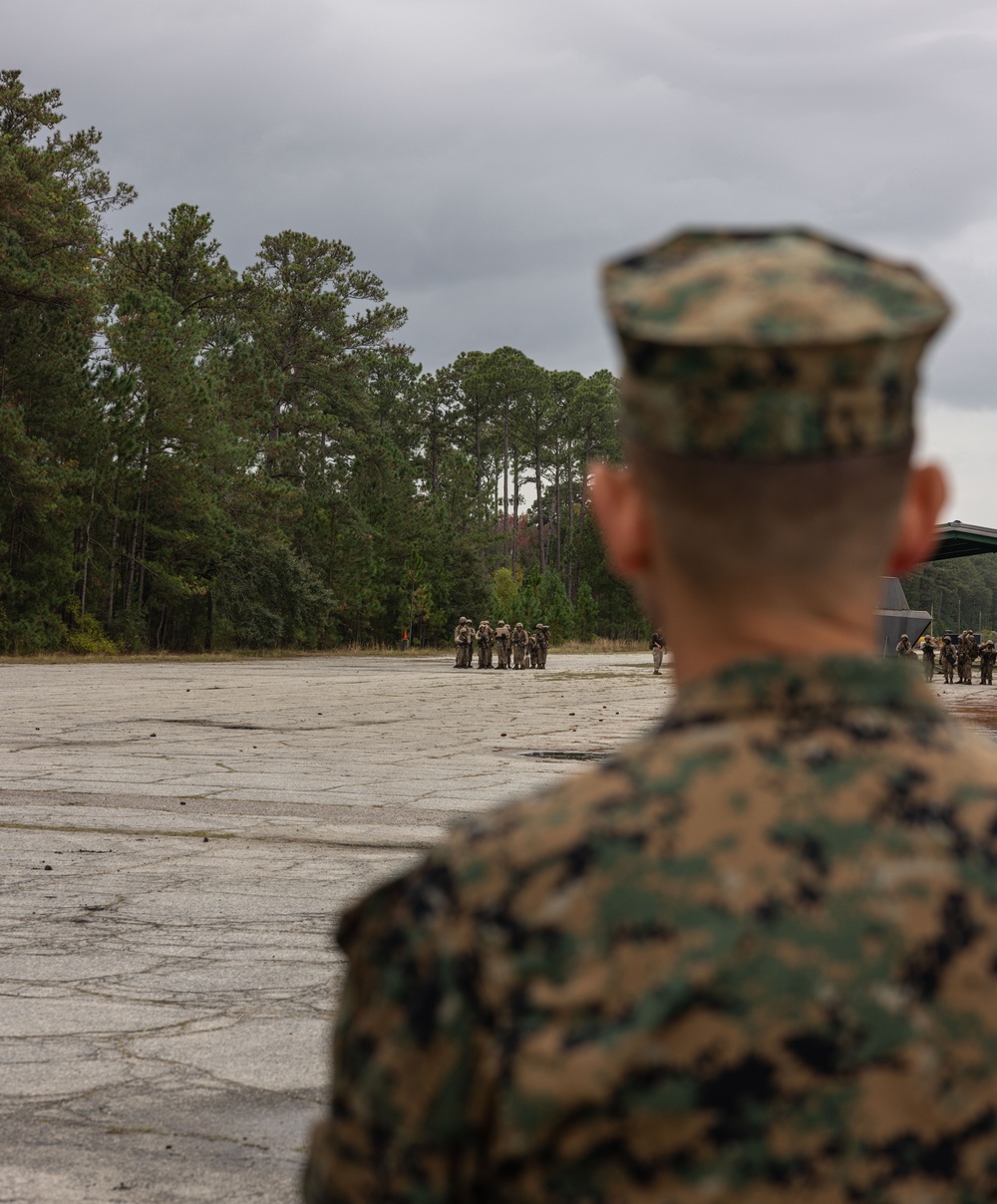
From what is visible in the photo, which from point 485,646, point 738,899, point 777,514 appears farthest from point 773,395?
point 485,646

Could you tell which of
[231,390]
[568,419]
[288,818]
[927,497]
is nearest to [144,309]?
[231,390]

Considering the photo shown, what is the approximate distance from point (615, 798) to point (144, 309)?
48.1m

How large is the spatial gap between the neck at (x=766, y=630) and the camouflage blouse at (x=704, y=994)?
0.07 metres

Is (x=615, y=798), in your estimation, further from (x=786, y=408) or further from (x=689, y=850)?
(x=786, y=408)

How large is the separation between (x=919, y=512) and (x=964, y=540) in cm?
3890

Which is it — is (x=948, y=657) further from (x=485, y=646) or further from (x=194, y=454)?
(x=194, y=454)

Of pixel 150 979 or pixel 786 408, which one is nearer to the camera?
pixel 786 408

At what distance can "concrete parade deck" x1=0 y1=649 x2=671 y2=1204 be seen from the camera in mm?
3758

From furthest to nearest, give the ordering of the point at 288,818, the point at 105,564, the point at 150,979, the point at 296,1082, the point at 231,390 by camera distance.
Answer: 1. the point at 231,390
2. the point at 105,564
3. the point at 288,818
4. the point at 150,979
5. the point at 296,1082

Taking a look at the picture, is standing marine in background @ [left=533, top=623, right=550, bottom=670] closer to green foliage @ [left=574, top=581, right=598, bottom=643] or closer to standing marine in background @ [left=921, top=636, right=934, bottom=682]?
standing marine in background @ [left=921, top=636, right=934, bottom=682]

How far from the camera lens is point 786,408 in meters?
1.15

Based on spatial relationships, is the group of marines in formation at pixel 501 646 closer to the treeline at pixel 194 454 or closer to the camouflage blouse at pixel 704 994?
the treeline at pixel 194 454

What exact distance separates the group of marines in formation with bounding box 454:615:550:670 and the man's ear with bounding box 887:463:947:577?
4493 cm

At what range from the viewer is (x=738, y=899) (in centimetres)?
109
